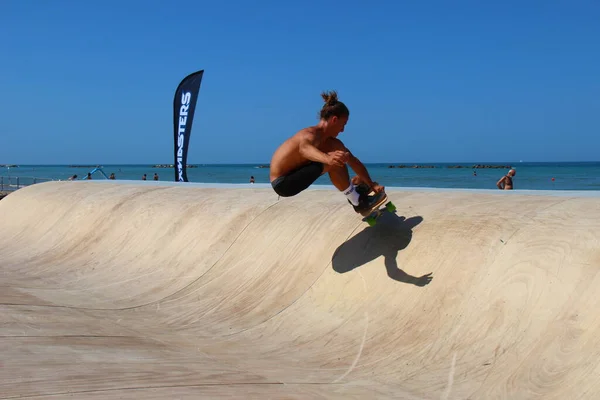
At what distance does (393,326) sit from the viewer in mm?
4512

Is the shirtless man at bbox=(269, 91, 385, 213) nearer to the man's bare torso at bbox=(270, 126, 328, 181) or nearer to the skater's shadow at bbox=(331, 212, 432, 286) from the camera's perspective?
the man's bare torso at bbox=(270, 126, 328, 181)

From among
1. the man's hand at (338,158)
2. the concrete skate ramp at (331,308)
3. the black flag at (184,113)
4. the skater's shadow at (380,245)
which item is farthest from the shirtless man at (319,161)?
the black flag at (184,113)

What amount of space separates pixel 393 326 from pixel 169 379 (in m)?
1.84

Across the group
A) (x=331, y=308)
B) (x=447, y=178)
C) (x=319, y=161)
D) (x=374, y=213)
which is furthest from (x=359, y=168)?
(x=447, y=178)

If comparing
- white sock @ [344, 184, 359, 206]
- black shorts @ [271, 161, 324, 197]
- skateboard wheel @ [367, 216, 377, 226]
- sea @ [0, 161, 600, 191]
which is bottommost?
sea @ [0, 161, 600, 191]

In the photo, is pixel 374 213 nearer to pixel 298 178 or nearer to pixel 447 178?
pixel 298 178

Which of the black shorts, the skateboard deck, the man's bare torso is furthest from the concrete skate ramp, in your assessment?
the man's bare torso

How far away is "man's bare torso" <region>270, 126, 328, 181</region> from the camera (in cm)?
505

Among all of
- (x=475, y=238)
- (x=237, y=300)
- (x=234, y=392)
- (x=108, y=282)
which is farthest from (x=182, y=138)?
(x=234, y=392)

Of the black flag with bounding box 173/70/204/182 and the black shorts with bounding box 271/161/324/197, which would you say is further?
the black flag with bounding box 173/70/204/182

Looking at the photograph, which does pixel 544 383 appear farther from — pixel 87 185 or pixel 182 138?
pixel 182 138

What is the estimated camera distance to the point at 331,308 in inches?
200

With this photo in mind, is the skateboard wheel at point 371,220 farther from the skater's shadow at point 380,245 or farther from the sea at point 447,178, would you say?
the sea at point 447,178

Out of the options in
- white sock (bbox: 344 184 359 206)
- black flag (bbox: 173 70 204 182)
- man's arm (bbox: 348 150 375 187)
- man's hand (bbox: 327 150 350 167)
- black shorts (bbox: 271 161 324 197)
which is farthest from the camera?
black flag (bbox: 173 70 204 182)
